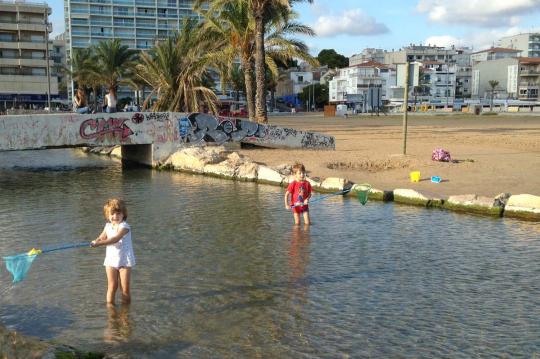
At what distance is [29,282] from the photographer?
7902mm

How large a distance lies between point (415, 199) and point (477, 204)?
1.53 m

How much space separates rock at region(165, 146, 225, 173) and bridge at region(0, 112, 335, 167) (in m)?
1.12

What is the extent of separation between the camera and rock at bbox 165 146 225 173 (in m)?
21.8

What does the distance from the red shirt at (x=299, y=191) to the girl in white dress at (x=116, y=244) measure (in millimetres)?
4936

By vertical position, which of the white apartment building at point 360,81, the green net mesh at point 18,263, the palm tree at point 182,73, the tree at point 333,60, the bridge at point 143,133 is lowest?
the green net mesh at point 18,263

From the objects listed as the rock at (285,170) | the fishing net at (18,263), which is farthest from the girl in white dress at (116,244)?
the rock at (285,170)

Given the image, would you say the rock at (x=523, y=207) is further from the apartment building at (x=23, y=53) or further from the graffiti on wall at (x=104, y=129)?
the apartment building at (x=23, y=53)

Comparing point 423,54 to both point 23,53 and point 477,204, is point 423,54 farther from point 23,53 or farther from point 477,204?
point 477,204

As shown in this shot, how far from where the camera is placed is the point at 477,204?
1258cm

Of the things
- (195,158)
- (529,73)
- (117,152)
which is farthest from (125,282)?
(529,73)

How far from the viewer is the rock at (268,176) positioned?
18077 mm

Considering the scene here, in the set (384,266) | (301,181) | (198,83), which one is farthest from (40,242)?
(198,83)

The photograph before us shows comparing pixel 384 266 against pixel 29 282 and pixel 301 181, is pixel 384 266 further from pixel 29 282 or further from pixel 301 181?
Answer: pixel 29 282

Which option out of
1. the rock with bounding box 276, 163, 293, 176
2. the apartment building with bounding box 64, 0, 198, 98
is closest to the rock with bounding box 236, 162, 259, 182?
the rock with bounding box 276, 163, 293, 176
